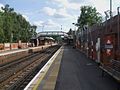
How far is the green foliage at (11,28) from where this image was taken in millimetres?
115169

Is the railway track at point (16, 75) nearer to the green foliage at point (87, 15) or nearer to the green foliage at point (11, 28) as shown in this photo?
the green foliage at point (11, 28)

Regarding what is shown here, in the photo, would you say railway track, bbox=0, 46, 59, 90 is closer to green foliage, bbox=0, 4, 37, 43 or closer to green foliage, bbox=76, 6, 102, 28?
green foliage, bbox=0, 4, 37, 43

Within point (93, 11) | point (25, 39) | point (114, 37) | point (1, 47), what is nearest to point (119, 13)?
point (114, 37)

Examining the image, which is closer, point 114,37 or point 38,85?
point 38,85

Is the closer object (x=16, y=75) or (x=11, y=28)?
(x=16, y=75)

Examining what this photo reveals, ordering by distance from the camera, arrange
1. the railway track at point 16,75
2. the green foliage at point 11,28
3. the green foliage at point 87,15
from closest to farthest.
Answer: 1. the railway track at point 16,75
2. the green foliage at point 11,28
3. the green foliage at point 87,15

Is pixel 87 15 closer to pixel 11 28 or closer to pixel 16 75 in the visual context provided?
pixel 11 28

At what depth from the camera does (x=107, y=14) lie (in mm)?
23422

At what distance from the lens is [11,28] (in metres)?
122

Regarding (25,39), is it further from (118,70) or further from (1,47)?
(118,70)

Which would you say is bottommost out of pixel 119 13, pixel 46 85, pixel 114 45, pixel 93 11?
pixel 46 85

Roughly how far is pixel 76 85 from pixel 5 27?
343ft

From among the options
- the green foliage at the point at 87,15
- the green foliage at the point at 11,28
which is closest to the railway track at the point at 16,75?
the green foliage at the point at 11,28

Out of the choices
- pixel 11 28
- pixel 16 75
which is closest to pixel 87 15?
pixel 11 28
